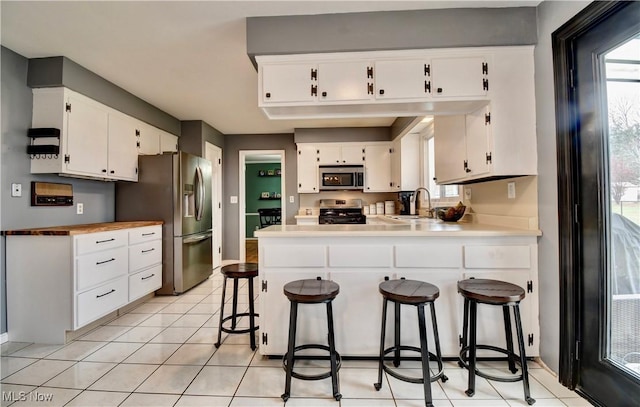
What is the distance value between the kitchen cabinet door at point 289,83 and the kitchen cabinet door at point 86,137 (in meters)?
1.94

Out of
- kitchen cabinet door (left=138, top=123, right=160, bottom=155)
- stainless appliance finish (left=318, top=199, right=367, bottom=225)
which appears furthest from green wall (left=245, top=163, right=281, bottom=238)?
kitchen cabinet door (left=138, top=123, right=160, bottom=155)

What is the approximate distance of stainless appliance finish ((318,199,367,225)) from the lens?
4.55 metres

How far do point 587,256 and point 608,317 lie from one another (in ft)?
1.06

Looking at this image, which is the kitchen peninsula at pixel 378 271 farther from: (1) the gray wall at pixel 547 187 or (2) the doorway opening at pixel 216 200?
(2) the doorway opening at pixel 216 200

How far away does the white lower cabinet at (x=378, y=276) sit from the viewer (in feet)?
6.43

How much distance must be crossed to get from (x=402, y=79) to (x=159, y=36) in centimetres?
193

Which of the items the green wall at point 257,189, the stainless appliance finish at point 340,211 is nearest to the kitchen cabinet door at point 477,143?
the stainless appliance finish at point 340,211

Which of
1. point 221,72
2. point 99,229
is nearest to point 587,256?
point 221,72

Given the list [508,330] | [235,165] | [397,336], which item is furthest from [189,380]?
[235,165]

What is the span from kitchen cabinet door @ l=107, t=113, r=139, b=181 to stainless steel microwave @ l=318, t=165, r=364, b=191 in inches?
102

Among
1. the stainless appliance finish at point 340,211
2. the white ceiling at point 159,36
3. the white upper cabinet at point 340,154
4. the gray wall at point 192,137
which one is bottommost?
the stainless appliance finish at point 340,211

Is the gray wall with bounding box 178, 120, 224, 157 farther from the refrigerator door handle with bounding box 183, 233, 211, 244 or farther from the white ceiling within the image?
the refrigerator door handle with bounding box 183, 233, 211, 244

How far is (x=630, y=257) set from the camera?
1.46 m

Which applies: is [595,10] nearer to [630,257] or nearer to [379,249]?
[630,257]
